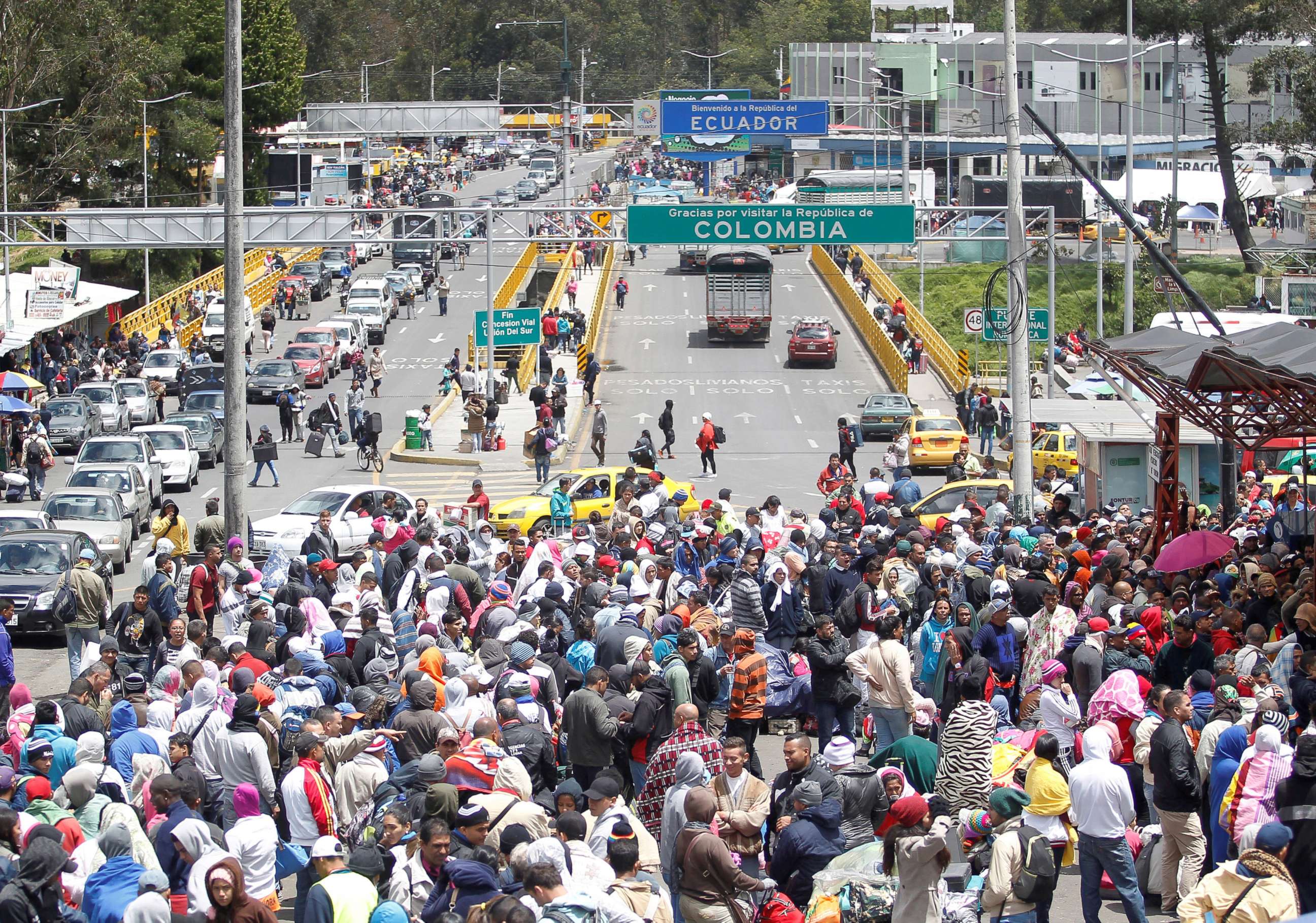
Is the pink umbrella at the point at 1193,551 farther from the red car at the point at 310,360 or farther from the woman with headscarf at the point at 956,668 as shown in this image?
the red car at the point at 310,360

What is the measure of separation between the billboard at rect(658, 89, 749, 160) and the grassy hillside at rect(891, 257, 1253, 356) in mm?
12670

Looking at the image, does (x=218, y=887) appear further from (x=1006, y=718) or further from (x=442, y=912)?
(x=1006, y=718)

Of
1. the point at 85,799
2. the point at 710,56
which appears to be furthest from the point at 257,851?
the point at 710,56

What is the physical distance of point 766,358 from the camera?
58.5 metres

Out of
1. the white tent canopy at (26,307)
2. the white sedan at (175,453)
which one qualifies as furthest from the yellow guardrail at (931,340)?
the white tent canopy at (26,307)

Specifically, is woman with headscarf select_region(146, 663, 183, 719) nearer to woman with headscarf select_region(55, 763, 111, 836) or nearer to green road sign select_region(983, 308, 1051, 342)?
woman with headscarf select_region(55, 763, 111, 836)

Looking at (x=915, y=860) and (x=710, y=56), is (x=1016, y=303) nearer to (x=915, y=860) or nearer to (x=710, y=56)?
(x=915, y=860)

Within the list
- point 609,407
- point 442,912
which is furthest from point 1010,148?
point 609,407

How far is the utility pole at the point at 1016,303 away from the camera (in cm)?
2397

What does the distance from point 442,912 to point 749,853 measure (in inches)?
84.4

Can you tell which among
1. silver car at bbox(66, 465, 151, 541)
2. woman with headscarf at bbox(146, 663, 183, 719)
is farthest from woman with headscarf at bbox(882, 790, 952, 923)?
silver car at bbox(66, 465, 151, 541)

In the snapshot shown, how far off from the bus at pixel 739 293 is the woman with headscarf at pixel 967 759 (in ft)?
156

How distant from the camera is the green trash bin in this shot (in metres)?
41.3

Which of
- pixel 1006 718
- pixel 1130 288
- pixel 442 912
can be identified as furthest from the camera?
pixel 1130 288
